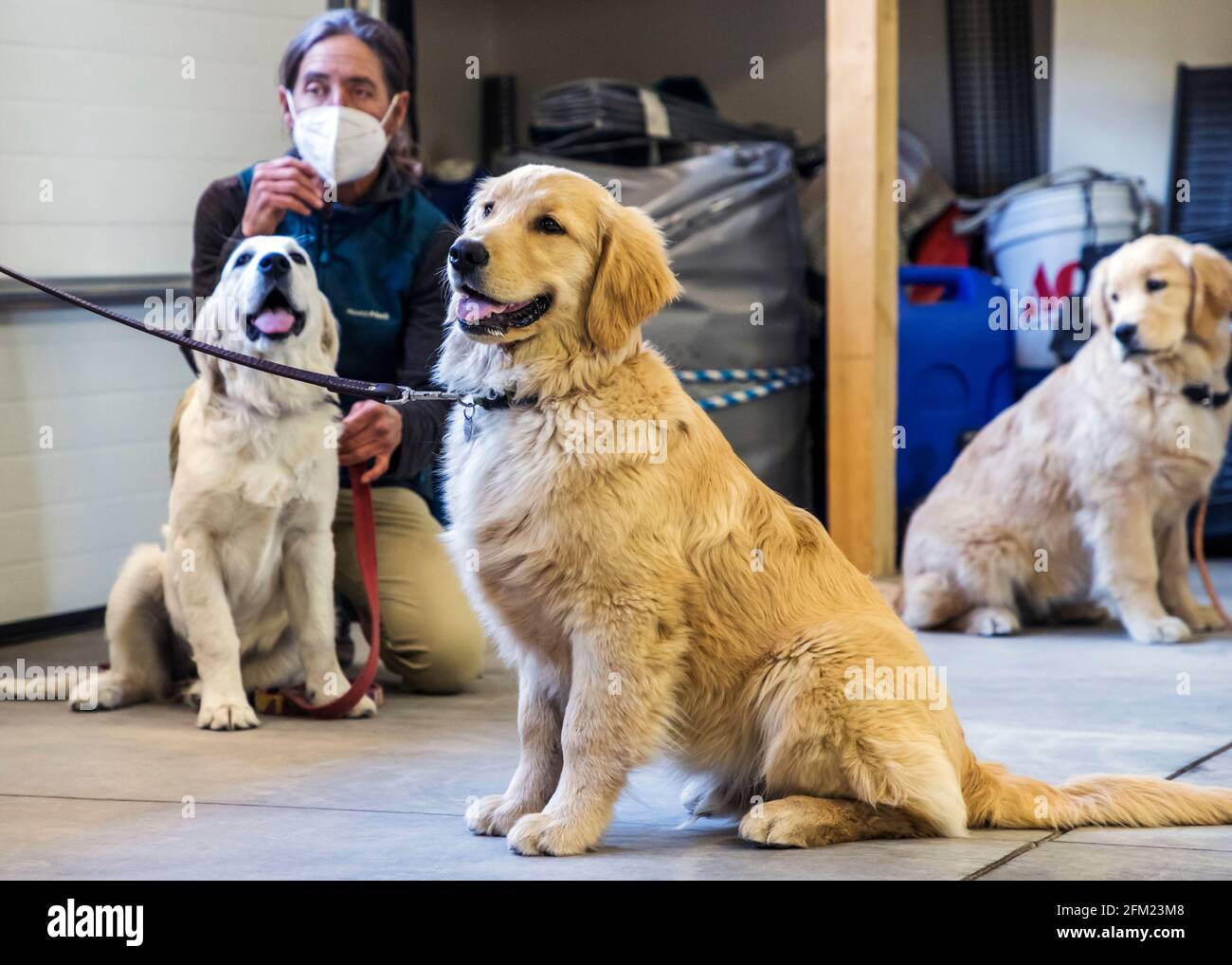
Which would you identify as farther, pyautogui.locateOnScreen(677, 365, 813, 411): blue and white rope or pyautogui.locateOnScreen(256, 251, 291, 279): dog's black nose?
Answer: pyautogui.locateOnScreen(677, 365, 813, 411): blue and white rope

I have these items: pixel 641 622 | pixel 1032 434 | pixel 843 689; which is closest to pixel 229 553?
pixel 641 622

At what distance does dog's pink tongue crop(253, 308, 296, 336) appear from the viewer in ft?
11.0

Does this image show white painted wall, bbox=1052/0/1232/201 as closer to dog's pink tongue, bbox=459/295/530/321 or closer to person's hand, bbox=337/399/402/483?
person's hand, bbox=337/399/402/483

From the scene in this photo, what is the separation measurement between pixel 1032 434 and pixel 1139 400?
377mm

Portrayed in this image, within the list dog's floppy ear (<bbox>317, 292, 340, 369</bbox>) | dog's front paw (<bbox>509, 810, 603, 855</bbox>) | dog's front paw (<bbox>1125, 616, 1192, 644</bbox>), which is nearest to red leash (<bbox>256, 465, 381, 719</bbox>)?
dog's floppy ear (<bbox>317, 292, 340, 369</bbox>)

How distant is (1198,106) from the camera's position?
662 cm

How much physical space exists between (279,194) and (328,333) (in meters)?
0.39

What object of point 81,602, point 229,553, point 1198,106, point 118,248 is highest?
point 1198,106

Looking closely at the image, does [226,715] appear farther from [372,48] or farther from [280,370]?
[372,48]

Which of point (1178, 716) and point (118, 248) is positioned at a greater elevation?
point (118, 248)

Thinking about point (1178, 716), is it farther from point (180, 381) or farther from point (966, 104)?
point (966, 104)

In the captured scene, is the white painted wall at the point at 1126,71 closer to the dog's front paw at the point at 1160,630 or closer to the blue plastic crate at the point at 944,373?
the blue plastic crate at the point at 944,373

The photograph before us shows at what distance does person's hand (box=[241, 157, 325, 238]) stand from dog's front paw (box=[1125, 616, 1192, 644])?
2.89m

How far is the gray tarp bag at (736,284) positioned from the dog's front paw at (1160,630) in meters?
1.80
